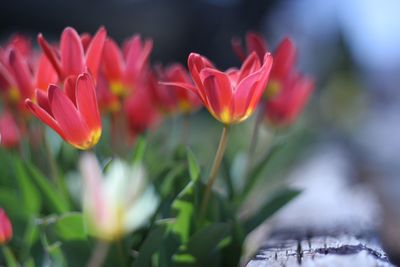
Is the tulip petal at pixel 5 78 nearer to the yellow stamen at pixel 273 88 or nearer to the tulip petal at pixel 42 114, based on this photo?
the tulip petal at pixel 42 114

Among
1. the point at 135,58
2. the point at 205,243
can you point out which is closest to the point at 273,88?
the point at 135,58

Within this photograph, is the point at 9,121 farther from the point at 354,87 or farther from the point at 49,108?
the point at 354,87

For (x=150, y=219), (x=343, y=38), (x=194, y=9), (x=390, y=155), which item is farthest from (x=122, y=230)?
(x=343, y=38)

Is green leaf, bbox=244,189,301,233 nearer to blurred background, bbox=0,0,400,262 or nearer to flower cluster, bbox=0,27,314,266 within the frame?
flower cluster, bbox=0,27,314,266

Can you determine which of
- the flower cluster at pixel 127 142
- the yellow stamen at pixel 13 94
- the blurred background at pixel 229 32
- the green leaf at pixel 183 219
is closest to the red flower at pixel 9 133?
the flower cluster at pixel 127 142

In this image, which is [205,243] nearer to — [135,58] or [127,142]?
[135,58]

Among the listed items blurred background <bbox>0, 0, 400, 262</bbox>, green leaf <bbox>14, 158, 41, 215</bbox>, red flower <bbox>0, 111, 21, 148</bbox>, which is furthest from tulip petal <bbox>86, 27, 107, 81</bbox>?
blurred background <bbox>0, 0, 400, 262</bbox>

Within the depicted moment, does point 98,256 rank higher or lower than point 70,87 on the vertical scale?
lower
